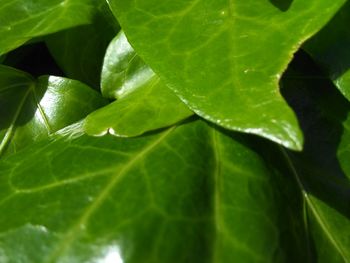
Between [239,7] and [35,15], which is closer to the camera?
[239,7]

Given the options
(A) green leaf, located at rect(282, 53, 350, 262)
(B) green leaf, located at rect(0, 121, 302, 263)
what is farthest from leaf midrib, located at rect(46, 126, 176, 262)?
(A) green leaf, located at rect(282, 53, 350, 262)

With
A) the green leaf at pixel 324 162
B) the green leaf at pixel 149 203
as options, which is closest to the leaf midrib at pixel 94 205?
the green leaf at pixel 149 203

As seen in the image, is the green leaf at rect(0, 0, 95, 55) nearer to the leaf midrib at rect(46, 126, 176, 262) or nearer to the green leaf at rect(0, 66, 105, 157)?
the green leaf at rect(0, 66, 105, 157)

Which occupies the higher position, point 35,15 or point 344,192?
point 35,15

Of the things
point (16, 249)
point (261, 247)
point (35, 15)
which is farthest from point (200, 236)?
point (35, 15)

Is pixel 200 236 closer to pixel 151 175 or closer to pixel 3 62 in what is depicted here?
pixel 151 175
